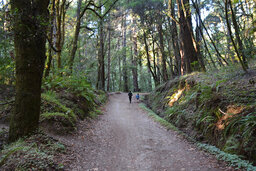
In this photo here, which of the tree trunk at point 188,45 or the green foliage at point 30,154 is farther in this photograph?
the tree trunk at point 188,45

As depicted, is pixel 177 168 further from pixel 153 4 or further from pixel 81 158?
pixel 153 4

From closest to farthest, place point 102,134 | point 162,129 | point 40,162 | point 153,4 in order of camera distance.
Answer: point 40,162
point 102,134
point 162,129
point 153,4

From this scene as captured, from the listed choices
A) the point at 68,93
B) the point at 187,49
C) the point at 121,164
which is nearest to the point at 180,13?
the point at 187,49

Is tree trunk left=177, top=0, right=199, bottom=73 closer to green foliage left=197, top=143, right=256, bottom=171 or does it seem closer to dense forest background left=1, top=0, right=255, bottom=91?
dense forest background left=1, top=0, right=255, bottom=91

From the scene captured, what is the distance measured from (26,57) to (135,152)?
4.34m

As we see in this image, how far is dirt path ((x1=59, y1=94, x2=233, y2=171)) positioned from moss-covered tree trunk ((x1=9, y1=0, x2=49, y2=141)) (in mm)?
1635

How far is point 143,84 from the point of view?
149 ft

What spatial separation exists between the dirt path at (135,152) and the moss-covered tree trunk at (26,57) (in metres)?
1.63

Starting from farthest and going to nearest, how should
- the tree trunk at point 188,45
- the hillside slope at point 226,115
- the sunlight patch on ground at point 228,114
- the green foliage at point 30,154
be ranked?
the tree trunk at point 188,45, the sunlight patch on ground at point 228,114, the hillside slope at point 226,115, the green foliage at point 30,154

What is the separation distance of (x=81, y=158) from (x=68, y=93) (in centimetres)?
490

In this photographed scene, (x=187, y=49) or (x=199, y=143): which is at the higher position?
(x=187, y=49)

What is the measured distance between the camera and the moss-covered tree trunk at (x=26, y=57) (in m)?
4.28

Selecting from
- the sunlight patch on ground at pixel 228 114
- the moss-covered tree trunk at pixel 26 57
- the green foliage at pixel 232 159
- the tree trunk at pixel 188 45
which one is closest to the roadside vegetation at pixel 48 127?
the moss-covered tree trunk at pixel 26 57

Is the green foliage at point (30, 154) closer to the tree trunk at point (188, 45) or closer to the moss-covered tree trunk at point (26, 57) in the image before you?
the moss-covered tree trunk at point (26, 57)
